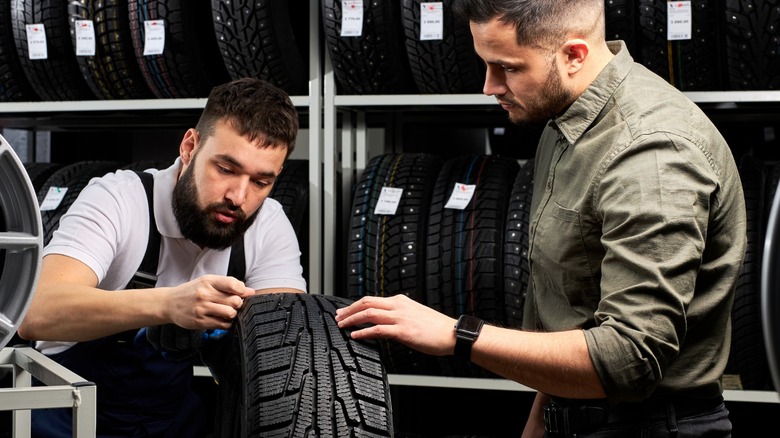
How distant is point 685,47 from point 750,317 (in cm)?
93

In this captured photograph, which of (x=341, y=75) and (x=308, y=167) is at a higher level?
(x=341, y=75)

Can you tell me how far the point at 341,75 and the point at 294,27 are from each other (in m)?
0.53

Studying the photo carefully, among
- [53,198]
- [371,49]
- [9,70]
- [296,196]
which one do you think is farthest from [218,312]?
[9,70]

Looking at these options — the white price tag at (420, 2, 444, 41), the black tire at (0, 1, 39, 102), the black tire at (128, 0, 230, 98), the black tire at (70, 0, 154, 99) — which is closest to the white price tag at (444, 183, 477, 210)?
the white price tag at (420, 2, 444, 41)

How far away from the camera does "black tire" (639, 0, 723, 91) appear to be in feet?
9.89

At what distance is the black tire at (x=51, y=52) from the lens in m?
3.45

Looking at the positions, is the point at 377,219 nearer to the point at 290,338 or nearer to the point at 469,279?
the point at 469,279

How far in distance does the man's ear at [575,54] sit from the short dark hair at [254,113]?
0.95 m

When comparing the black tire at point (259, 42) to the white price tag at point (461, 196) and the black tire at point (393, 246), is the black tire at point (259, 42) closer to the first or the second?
the black tire at point (393, 246)

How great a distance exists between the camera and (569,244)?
1.81 m

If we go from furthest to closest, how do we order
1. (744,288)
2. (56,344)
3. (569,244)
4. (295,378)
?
1. (744,288)
2. (56,344)
3. (569,244)
4. (295,378)

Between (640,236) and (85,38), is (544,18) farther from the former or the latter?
(85,38)

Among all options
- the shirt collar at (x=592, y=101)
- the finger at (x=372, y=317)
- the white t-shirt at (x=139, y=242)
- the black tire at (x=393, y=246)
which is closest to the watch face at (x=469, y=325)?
the finger at (x=372, y=317)

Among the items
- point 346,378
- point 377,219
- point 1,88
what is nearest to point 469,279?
point 377,219
